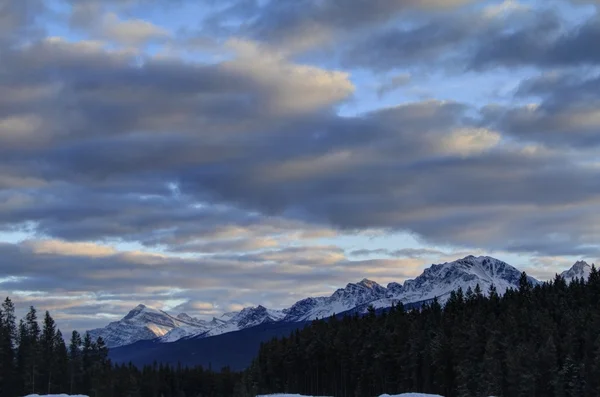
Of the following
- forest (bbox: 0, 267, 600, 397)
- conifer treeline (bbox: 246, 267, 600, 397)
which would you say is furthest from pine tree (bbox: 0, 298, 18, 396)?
conifer treeline (bbox: 246, 267, 600, 397)

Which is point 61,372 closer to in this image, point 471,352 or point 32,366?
point 32,366

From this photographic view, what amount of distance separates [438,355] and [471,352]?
7.09 metres

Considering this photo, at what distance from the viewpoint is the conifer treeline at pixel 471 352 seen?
131m

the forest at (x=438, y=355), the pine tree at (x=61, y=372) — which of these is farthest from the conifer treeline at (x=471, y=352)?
the pine tree at (x=61, y=372)

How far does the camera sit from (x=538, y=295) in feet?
638

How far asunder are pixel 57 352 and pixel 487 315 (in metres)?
94.2

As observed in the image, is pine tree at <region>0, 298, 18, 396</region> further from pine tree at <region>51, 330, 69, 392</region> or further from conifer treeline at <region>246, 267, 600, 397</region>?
conifer treeline at <region>246, 267, 600, 397</region>

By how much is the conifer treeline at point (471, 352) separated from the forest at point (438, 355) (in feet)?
0.62

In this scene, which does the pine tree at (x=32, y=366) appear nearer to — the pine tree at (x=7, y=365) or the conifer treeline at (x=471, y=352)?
the pine tree at (x=7, y=365)

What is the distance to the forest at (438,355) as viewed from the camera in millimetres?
131750

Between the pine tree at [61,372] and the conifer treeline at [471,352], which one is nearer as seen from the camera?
the conifer treeline at [471,352]

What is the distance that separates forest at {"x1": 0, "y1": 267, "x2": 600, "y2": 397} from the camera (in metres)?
132

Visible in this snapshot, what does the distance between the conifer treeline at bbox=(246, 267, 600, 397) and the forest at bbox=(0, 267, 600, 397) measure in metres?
0.19

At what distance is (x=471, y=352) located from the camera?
148000 mm
